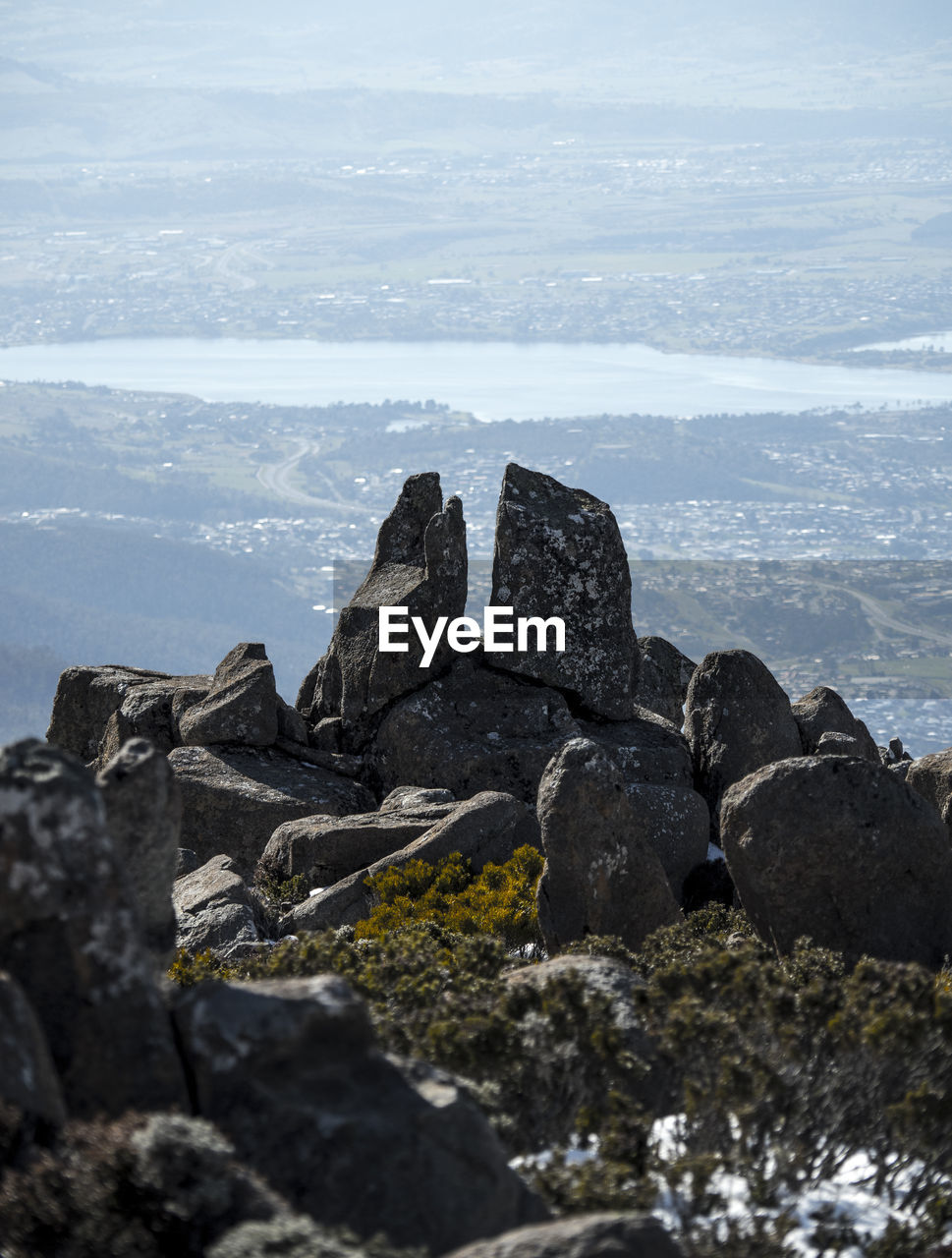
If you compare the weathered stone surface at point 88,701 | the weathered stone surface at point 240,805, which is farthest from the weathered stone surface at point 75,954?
the weathered stone surface at point 88,701

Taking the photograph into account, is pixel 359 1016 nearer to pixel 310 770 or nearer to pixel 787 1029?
pixel 787 1029

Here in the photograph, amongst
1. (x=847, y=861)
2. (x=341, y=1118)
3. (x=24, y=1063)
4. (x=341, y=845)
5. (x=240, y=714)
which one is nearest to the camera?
(x=24, y=1063)

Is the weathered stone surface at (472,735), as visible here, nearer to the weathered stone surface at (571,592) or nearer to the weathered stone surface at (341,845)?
the weathered stone surface at (571,592)

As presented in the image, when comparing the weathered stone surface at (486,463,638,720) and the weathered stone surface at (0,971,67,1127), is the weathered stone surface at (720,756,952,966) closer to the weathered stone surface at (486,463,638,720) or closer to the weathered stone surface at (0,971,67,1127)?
the weathered stone surface at (0,971,67,1127)

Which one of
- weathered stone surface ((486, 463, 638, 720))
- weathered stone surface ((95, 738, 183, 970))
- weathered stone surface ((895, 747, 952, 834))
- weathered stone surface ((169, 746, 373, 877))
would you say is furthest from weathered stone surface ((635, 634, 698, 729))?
weathered stone surface ((95, 738, 183, 970))

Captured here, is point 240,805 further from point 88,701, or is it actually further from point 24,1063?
point 24,1063

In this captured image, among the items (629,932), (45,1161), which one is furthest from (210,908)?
(45,1161)

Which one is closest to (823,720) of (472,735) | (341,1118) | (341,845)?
(472,735)
